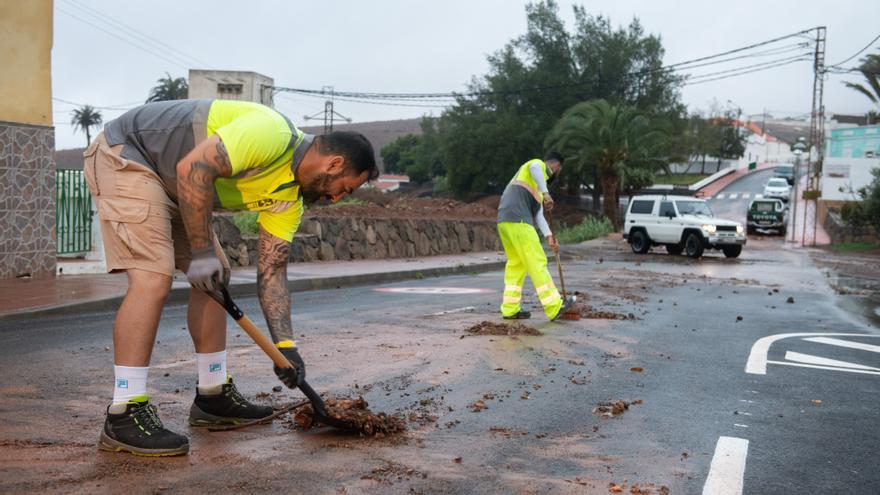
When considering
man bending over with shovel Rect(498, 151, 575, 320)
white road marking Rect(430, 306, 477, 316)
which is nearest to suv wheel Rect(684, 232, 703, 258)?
white road marking Rect(430, 306, 477, 316)

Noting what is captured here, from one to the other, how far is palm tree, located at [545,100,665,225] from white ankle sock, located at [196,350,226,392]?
37.6 metres

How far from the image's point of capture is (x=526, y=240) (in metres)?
9.57

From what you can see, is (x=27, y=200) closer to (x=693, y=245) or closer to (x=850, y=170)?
(x=693, y=245)

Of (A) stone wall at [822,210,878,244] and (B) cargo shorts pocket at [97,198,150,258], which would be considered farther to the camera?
(A) stone wall at [822,210,878,244]

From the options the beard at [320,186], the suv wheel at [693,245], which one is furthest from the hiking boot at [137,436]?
the suv wheel at [693,245]

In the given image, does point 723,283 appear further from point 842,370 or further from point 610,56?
point 610,56

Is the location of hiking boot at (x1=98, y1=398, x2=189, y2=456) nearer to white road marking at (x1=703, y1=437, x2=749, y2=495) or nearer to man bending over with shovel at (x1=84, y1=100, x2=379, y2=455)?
man bending over with shovel at (x1=84, y1=100, x2=379, y2=455)

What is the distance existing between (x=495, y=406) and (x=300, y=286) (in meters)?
9.30

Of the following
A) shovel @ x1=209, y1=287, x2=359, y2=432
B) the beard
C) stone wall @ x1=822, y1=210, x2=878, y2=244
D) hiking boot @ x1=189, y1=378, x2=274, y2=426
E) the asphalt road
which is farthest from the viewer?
stone wall @ x1=822, y1=210, x2=878, y2=244

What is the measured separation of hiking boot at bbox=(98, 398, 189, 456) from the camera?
379 centimetres

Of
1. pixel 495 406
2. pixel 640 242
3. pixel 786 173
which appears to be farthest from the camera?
pixel 786 173

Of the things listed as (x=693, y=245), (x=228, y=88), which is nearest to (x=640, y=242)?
(x=693, y=245)

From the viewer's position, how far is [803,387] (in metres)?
6.24

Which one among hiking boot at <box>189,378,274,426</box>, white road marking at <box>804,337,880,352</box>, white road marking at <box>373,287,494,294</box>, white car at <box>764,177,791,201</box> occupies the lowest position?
white road marking at <box>373,287,494,294</box>
